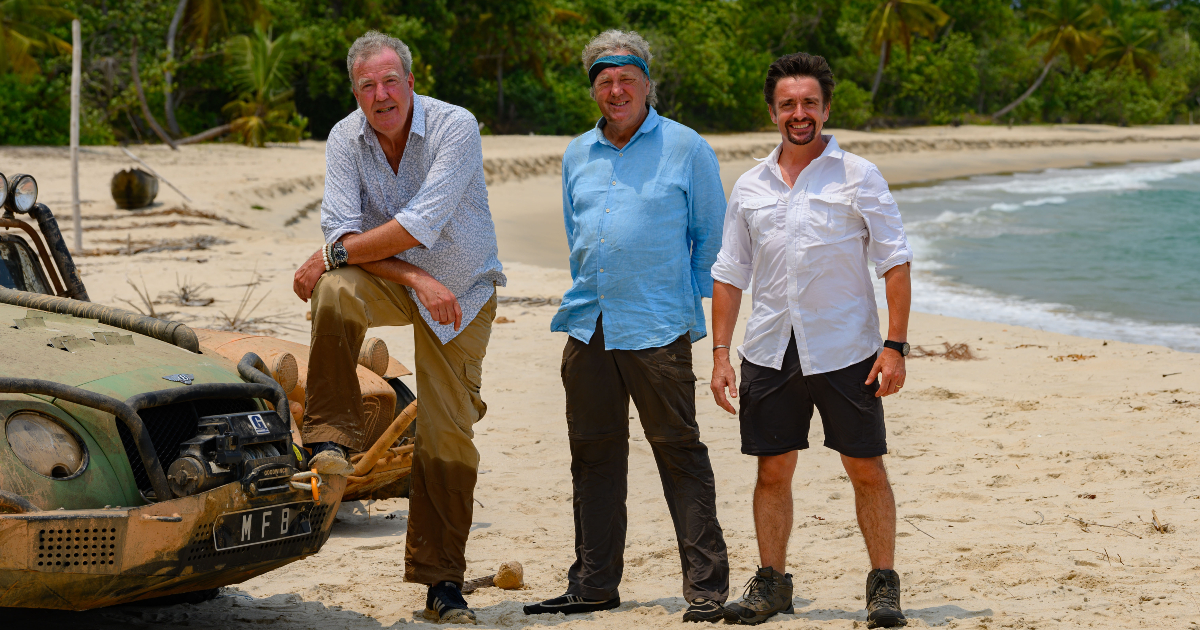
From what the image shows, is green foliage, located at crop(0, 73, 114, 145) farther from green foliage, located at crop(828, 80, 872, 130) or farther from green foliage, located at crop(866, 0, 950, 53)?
green foliage, located at crop(866, 0, 950, 53)

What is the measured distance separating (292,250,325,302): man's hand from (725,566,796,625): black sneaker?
1.89 metres

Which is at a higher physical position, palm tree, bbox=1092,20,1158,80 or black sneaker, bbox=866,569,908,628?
Result: palm tree, bbox=1092,20,1158,80

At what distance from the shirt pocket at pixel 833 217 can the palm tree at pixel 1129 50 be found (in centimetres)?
6646

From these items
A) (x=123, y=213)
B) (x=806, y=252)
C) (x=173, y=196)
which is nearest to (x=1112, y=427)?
(x=806, y=252)

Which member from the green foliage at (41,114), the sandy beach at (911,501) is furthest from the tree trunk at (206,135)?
the sandy beach at (911,501)

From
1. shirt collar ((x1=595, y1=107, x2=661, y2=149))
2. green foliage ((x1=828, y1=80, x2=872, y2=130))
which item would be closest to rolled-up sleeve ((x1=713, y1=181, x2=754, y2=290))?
shirt collar ((x1=595, y1=107, x2=661, y2=149))

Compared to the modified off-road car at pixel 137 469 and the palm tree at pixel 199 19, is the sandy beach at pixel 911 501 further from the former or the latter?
the palm tree at pixel 199 19

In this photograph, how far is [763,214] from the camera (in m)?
4.05

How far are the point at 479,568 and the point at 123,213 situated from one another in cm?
1406

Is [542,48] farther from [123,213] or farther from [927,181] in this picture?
[123,213]

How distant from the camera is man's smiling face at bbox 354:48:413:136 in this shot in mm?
3955

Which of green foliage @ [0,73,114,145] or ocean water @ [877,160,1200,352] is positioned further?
green foliage @ [0,73,114,145]

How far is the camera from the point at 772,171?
4109 mm

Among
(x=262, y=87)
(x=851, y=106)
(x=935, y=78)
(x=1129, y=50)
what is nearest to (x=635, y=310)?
(x=262, y=87)
